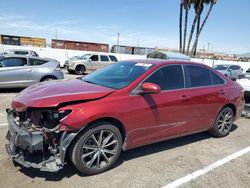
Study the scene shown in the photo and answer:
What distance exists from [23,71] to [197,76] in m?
6.91

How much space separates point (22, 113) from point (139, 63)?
7.10 feet

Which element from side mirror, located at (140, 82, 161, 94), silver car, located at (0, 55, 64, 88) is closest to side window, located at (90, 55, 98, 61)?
silver car, located at (0, 55, 64, 88)

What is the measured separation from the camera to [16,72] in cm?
959

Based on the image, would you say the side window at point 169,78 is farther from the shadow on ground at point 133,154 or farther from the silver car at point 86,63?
the silver car at point 86,63

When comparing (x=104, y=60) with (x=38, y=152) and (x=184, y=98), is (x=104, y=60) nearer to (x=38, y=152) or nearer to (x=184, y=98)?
(x=184, y=98)

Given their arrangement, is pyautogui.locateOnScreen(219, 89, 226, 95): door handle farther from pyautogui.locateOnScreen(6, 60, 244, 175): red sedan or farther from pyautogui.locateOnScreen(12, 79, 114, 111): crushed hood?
pyautogui.locateOnScreen(12, 79, 114, 111): crushed hood

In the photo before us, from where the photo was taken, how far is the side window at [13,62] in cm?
956

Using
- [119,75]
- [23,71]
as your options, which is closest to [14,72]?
[23,71]

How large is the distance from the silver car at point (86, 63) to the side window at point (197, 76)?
598 inches

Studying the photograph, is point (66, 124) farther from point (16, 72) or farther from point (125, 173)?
point (16, 72)

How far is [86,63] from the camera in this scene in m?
20.1

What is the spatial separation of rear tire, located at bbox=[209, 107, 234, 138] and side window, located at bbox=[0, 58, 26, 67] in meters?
7.35

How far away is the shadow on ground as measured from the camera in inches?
140

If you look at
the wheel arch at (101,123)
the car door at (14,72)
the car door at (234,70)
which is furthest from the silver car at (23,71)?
the car door at (234,70)
